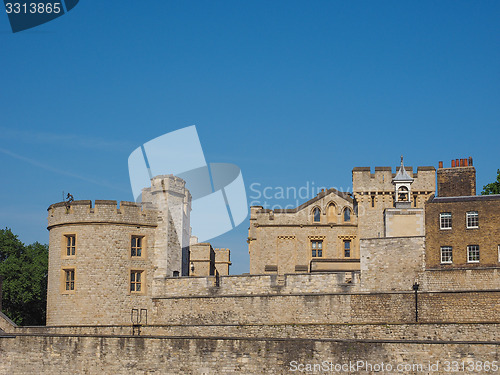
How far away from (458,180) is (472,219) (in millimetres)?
5912

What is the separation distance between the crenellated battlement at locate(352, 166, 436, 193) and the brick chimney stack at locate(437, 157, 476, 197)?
765cm

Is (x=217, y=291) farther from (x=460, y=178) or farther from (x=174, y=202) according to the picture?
(x=460, y=178)

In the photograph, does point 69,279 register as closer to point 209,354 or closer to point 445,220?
point 209,354

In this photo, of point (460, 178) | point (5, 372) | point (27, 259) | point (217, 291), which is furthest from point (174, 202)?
point (27, 259)

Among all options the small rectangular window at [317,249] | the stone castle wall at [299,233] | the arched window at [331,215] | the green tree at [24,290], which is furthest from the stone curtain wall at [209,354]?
the arched window at [331,215]

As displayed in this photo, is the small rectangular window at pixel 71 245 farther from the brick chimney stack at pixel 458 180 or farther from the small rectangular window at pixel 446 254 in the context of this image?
the brick chimney stack at pixel 458 180

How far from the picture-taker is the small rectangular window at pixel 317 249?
184 ft

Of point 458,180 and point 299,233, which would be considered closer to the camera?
point 458,180

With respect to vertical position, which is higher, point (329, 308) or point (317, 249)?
point (317, 249)

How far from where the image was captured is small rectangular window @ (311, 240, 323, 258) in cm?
5603

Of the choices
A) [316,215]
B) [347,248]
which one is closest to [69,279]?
[316,215]

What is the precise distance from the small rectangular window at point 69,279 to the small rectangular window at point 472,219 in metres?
20.7

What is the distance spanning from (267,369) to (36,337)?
12.0 meters

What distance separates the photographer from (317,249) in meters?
56.1
